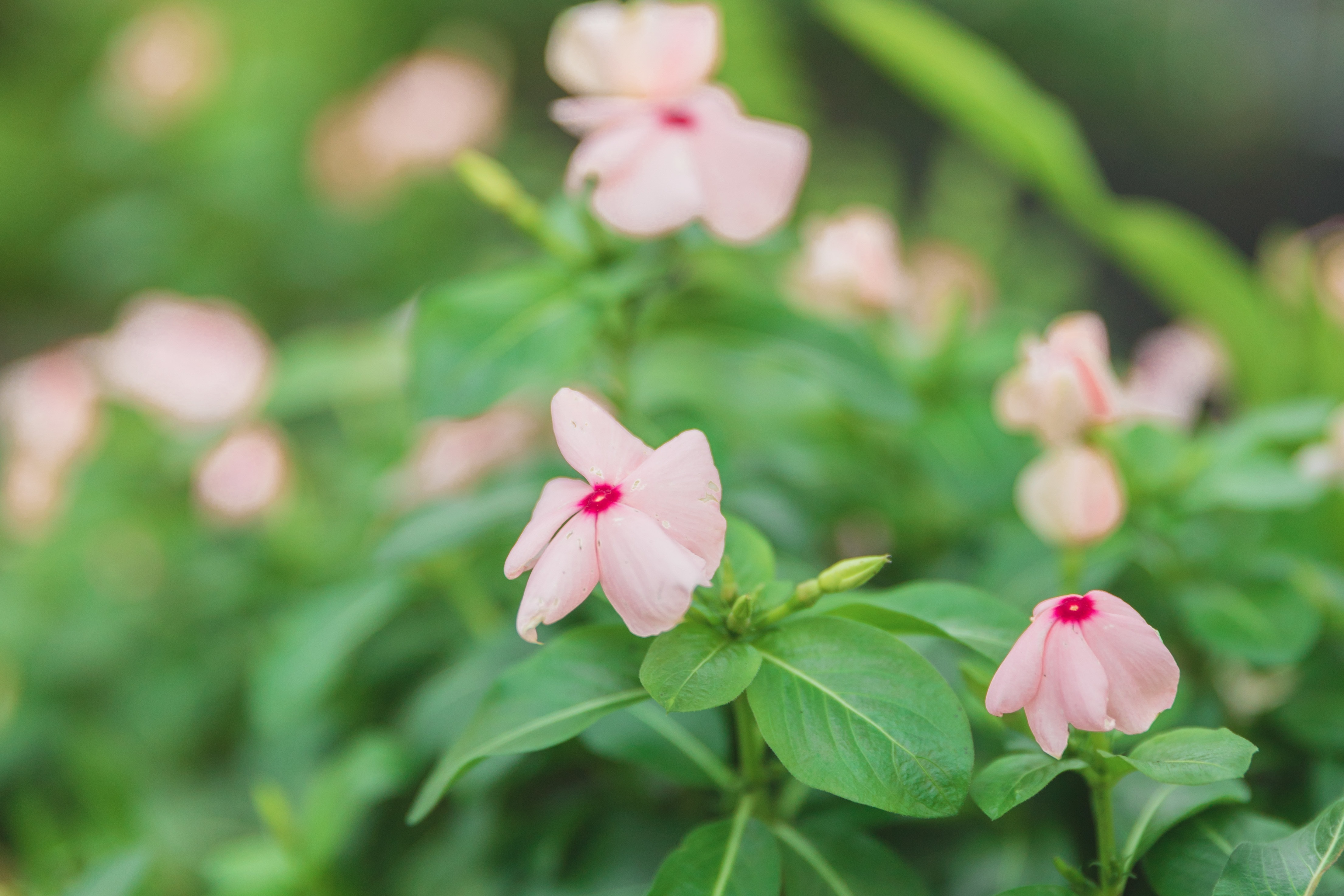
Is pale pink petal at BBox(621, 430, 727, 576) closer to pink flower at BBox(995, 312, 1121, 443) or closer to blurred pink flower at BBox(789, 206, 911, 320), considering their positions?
pink flower at BBox(995, 312, 1121, 443)

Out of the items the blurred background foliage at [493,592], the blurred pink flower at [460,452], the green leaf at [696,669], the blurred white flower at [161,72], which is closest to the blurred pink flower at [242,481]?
the blurred background foliage at [493,592]

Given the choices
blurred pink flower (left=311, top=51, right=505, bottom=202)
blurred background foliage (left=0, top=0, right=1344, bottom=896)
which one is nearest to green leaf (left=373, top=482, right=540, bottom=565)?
blurred background foliage (left=0, top=0, right=1344, bottom=896)

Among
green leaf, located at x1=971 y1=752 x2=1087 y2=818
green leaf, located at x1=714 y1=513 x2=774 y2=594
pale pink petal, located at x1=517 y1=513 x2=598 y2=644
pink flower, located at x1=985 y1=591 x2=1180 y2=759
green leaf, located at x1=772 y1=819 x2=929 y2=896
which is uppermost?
pale pink petal, located at x1=517 y1=513 x2=598 y2=644

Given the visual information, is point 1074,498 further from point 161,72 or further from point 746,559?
point 161,72

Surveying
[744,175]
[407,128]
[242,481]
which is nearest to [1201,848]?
[744,175]

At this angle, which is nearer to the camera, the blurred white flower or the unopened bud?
the unopened bud

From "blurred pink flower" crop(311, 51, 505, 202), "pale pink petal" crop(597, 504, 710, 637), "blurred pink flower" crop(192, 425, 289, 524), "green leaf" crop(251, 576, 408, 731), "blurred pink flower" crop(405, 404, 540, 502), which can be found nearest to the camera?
"pale pink petal" crop(597, 504, 710, 637)

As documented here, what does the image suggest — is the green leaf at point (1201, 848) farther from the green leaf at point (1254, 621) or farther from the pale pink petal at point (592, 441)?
the pale pink petal at point (592, 441)
